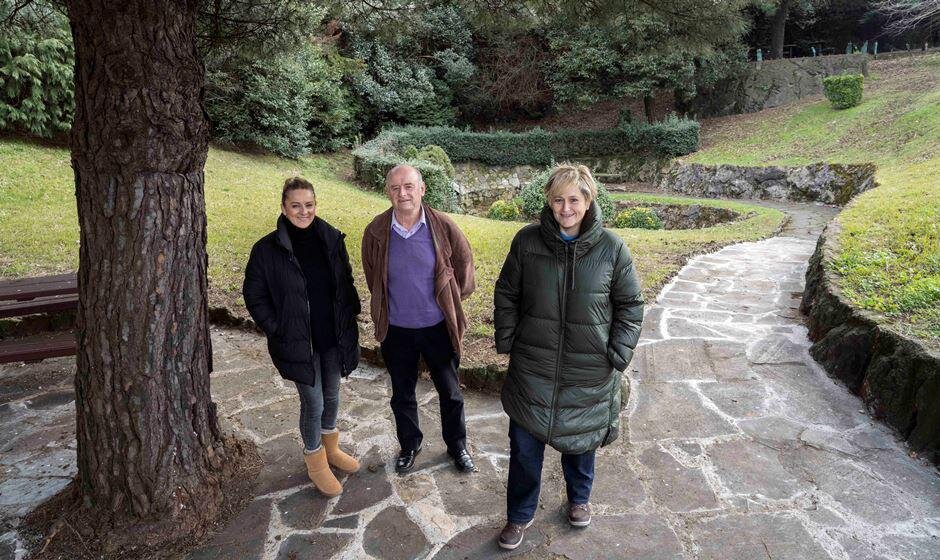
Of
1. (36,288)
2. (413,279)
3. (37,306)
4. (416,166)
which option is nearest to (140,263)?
(413,279)

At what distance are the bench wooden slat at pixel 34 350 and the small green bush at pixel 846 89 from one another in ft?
69.4

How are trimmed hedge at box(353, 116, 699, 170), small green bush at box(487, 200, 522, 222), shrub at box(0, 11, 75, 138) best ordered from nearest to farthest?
shrub at box(0, 11, 75, 138) → small green bush at box(487, 200, 522, 222) → trimmed hedge at box(353, 116, 699, 170)

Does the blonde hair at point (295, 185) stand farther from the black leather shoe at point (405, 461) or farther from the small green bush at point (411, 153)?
the small green bush at point (411, 153)

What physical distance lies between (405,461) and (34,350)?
275 centimetres

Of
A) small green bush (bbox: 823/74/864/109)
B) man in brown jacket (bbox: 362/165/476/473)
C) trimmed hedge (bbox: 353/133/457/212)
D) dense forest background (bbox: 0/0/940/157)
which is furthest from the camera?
small green bush (bbox: 823/74/864/109)

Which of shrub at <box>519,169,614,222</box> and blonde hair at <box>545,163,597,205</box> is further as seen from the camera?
shrub at <box>519,169,614,222</box>

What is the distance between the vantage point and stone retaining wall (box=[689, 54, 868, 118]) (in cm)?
2133

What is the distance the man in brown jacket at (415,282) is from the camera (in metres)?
2.90

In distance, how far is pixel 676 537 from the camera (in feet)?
8.66

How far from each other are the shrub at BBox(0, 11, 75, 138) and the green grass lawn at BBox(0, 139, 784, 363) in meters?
0.56

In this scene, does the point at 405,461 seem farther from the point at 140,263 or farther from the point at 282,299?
the point at 140,263

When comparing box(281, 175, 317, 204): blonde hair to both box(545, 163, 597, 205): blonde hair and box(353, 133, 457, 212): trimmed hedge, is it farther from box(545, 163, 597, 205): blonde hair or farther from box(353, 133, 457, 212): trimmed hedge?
box(353, 133, 457, 212): trimmed hedge

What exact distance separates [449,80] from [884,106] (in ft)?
47.6

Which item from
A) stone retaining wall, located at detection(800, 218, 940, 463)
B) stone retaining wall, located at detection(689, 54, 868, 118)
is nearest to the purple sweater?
stone retaining wall, located at detection(800, 218, 940, 463)
